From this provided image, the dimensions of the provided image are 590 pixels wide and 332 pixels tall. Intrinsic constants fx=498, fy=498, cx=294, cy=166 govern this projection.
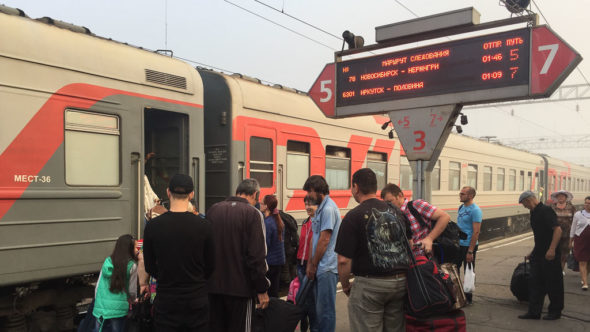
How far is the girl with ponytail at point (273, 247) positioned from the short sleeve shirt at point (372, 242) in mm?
1838

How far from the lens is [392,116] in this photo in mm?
6539

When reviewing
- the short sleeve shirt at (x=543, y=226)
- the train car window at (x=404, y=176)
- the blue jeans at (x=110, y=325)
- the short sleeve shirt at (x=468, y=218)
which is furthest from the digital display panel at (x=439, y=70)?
the train car window at (x=404, y=176)

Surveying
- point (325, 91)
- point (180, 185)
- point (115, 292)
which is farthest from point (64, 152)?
point (325, 91)

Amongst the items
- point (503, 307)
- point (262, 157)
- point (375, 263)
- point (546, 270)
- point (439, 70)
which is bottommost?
point (503, 307)

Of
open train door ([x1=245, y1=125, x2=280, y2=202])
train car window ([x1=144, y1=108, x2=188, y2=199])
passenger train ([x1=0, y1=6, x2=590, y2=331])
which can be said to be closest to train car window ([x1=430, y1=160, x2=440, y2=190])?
passenger train ([x1=0, y1=6, x2=590, y2=331])

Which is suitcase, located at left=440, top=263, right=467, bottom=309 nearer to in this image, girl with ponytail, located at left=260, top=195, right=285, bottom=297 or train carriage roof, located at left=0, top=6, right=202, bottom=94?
girl with ponytail, located at left=260, top=195, right=285, bottom=297

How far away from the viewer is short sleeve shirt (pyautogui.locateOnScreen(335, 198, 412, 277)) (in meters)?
3.54

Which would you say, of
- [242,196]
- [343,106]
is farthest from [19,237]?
[343,106]

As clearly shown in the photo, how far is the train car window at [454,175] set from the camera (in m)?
14.4

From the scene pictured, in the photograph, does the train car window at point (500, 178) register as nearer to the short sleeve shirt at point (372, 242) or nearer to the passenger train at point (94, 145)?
the passenger train at point (94, 145)

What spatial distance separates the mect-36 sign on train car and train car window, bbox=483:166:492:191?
1157cm

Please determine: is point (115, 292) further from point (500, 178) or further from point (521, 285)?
point (500, 178)

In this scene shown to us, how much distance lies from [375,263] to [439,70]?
11.3 feet

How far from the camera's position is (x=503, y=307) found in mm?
6949
